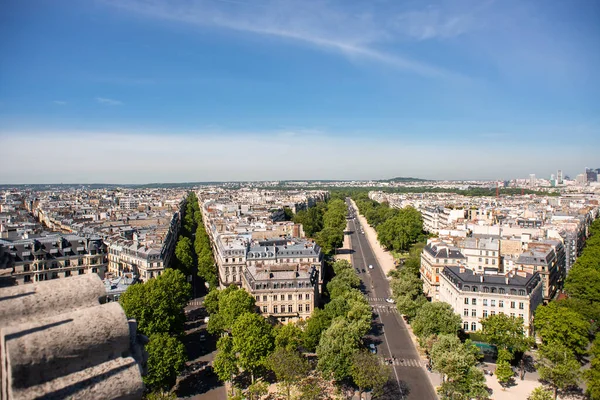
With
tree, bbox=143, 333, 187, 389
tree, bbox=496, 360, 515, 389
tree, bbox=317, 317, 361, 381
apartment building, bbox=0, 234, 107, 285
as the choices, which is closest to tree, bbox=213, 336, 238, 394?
tree, bbox=143, 333, 187, 389

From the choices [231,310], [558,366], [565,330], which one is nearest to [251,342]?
[231,310]

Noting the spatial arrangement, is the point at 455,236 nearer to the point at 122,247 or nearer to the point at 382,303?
the point at 382,303

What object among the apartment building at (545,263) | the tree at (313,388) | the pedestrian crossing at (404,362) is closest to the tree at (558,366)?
the pedestrian crossing at (404,362)

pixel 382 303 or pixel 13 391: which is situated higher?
pixel 13 391

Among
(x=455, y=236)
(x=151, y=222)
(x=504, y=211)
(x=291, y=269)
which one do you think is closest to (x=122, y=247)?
(x=291, y=269)

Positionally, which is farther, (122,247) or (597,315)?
(122,247)

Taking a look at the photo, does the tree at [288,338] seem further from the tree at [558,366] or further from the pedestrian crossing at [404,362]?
the tree at [558,366]

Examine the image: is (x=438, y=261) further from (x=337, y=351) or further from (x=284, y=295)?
(x=337, y=351)
